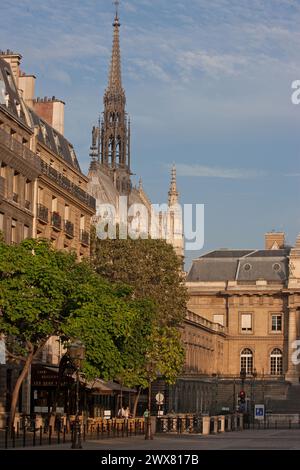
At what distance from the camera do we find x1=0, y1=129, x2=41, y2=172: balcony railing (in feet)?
200

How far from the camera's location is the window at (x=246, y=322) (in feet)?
517

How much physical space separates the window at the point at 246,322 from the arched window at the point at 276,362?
14.6 ft

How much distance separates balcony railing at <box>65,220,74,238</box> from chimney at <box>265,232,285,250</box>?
105 metres

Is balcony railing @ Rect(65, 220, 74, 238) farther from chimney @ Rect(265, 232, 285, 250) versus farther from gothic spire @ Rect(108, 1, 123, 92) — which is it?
chimney @ Rect(265, 232, 285, 250)

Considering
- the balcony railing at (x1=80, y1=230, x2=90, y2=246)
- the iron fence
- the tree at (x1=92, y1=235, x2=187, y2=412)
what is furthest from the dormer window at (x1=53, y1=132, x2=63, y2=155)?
the iron fence

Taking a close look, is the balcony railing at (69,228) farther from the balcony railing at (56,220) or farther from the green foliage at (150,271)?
the green foliage at (150,271)

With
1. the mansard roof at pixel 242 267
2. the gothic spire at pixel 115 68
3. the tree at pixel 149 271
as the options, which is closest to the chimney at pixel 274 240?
the mansard roof at pixel 242 267

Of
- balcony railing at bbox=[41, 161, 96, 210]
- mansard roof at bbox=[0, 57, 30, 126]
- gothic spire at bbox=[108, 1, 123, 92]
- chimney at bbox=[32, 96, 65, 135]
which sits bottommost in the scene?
balcony railing at bbox=[41, 161, 96, 210]

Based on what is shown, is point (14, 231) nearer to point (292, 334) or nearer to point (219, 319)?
point (292, 334)

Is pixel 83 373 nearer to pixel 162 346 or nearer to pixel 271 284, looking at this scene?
pixel 162 346

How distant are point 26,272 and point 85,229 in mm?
28179

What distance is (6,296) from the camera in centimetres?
5084

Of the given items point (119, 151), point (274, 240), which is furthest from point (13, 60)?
point (274, 240)

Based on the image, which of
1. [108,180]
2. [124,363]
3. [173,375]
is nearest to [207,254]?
[108,180]
